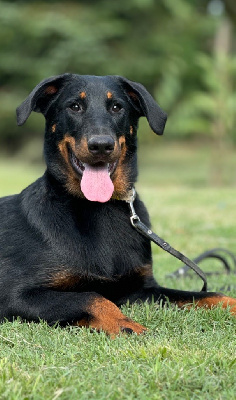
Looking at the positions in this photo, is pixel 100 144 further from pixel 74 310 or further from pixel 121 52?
pixel 121 52

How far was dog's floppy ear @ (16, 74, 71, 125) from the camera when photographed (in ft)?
12.6

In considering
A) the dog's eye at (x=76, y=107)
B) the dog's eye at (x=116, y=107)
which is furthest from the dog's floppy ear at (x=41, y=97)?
the dog's eye at (x=116, y=107)

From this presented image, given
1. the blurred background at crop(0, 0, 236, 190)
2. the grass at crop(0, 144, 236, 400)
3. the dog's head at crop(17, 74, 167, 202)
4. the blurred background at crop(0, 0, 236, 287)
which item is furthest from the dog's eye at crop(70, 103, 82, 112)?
the blurred background at crop(0, 0, 236, 190)

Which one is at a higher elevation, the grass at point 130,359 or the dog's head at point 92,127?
the dog's head at point 92,127

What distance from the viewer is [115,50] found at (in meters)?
32.6

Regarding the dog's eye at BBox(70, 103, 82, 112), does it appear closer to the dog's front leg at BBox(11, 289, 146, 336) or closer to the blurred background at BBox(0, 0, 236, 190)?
the dog's front leg at BBox(11, 289, 146, 336)

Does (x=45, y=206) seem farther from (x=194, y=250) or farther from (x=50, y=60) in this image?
(x=50, y=60)

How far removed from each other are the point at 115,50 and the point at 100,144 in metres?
29.9

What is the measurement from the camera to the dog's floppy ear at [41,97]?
384cm

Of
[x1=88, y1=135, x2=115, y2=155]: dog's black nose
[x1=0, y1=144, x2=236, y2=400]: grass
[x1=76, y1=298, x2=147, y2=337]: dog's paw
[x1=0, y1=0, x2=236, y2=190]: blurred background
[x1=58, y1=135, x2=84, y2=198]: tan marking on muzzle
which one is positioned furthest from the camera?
[x1=0, y1=0, x2=236, y2=190]: blurred background

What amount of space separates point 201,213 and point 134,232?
694 centimetres

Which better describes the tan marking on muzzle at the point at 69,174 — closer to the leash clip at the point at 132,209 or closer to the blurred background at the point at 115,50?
the leash clip at the point at 132,209

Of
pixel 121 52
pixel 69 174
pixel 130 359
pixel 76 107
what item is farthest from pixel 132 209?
pixel 121 52

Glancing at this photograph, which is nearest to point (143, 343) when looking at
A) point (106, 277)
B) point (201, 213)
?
point (106, 277)
